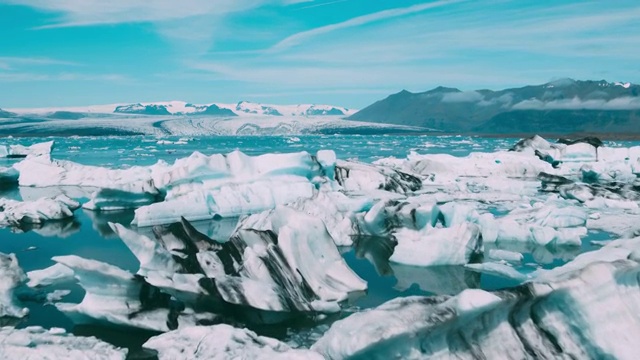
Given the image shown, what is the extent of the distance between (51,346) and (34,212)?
6135mm

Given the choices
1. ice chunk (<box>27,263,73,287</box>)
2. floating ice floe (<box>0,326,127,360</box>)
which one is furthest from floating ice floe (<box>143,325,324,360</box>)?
ice chunk (<box>27,263,73,287</box>)

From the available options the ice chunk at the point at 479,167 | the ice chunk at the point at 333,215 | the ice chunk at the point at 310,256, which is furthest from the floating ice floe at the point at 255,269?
the ice chunk at the point at 479,167

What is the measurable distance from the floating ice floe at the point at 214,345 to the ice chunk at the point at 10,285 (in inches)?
57.3

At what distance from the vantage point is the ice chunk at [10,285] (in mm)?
4469

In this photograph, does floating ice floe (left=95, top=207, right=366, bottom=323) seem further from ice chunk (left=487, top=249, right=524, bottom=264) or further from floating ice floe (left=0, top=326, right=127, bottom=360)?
ice chunk (left=487, top=249, right=524, bottom=264)

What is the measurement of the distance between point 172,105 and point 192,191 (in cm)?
19837

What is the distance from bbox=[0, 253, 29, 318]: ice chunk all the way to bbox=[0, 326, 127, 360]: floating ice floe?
0.51 meters

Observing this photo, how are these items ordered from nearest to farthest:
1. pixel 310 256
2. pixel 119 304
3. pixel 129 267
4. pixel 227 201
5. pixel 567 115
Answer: pixel 119 304, pixel 310 256, pixel 129 267, pixel 227 201, pixel 567 115

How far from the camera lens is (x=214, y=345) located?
11.8 feet

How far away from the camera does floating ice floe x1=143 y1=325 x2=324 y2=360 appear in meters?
3.47

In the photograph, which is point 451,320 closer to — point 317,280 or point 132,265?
point 317,280

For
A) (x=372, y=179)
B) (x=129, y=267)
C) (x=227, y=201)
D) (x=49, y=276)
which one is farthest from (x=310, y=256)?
(x=372, y=179)

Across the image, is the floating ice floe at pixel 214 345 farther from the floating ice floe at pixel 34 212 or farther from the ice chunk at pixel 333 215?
the floating ice floe at pixel 34 212

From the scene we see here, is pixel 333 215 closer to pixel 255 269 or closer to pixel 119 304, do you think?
pixel 255 269
